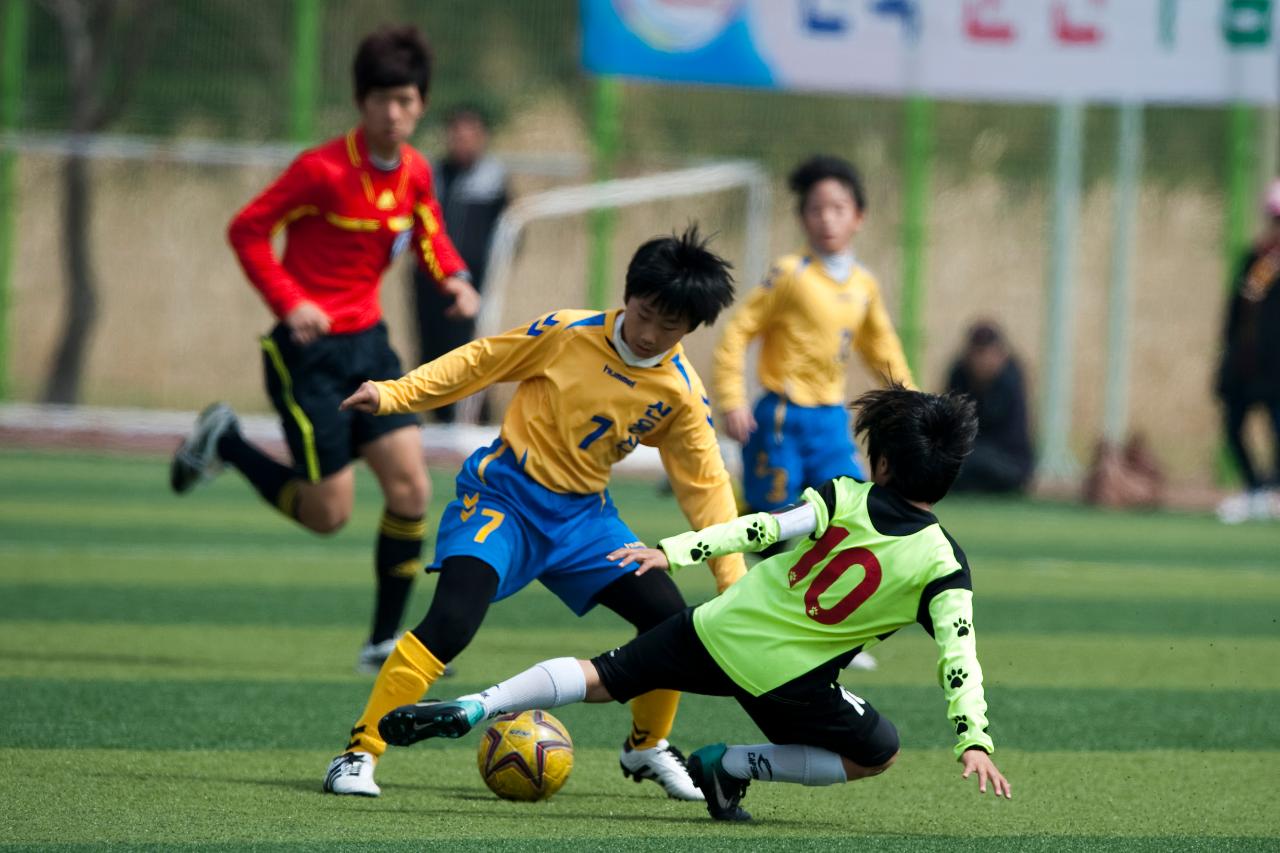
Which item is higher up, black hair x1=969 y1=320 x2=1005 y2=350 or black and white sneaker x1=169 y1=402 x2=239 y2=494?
black and white sneaker x1=169 y1=402 x2=239 y2=494

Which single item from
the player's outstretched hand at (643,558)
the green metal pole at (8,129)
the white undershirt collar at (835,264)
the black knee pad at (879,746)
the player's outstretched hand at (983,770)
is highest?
the player's outstretched hand at (643,558)

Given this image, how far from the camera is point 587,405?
5.57 m

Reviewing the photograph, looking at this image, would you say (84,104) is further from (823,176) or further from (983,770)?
(983,770)

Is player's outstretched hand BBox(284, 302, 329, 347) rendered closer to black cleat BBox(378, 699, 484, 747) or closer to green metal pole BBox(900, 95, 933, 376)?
black cleat BBox(378, 699, 484, 747)

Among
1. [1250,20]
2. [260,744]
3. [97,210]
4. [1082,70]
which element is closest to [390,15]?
[97,210]

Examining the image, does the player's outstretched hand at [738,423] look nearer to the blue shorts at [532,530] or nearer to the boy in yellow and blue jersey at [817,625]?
the blue shorts at [532,530]

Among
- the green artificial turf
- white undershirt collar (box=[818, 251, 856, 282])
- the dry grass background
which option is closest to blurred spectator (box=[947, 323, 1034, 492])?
the dry grass background

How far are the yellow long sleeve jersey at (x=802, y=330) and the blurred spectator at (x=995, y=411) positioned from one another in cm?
800

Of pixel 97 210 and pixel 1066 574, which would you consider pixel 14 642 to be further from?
pixel 97 210

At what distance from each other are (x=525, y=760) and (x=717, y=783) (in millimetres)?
529

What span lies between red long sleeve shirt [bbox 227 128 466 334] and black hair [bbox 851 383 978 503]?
3064 mm

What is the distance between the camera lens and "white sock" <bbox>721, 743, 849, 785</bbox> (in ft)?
16.9

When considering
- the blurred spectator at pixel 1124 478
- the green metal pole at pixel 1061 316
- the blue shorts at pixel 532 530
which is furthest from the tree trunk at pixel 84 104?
the blue shorts at pixel 532 530

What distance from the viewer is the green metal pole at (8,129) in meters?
19.3
